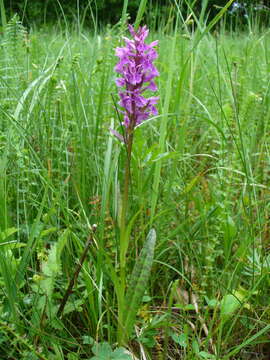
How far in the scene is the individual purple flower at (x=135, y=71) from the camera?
3.18 feet

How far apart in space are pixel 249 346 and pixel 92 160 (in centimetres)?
77

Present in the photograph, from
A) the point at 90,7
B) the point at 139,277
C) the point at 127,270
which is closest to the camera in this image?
the point at 139,277

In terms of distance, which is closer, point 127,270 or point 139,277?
point 139,277

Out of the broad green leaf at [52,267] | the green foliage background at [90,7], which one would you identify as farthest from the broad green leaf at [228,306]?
the green foliage background at [90,7]

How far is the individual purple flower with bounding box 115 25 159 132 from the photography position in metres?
0.97

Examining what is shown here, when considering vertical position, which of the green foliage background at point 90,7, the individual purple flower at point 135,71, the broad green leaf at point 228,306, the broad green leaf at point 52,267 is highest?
the green foliage background at point 90,7

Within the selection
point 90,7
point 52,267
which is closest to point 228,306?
point 52,267

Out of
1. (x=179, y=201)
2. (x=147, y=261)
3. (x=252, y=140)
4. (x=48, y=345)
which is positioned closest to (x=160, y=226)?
(x=179, y=201)

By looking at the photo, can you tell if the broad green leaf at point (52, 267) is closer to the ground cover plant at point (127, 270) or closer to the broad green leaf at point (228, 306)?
the ground cover plant at point (127, 270)

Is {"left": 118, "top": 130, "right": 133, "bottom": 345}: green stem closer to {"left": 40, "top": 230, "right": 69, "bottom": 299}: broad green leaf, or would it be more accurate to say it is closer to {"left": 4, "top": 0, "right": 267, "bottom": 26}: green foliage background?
{"left": 40, "top": 230, "right": 69, "bottom": 299}: broad green leaf

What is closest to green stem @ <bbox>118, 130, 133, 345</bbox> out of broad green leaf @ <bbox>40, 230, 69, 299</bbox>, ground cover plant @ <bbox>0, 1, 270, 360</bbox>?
ground cover plant @ <bbox>0, 1, 270, 360</bbox>

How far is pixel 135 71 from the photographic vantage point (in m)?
0.97

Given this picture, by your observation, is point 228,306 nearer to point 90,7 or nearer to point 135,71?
point 135,71

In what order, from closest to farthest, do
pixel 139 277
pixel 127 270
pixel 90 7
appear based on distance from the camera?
pixel 139 277
pixel 127 270
pixel 90 7
